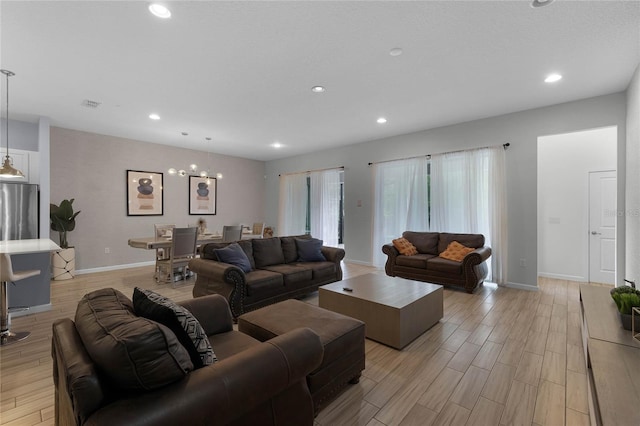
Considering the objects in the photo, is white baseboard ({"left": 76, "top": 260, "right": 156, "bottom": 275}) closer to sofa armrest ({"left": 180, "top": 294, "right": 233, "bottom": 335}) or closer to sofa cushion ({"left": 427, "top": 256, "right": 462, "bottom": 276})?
sofa armrest ({"left": 180, "top": 294, "right": 233, "bottom": 335})

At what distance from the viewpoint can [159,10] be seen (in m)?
2.19

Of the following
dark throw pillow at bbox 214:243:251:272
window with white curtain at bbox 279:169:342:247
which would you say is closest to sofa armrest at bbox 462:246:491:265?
dark throw pillow at bbox 214:243:251:272

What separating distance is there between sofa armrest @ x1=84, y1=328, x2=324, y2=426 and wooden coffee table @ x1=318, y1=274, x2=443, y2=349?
1.31 m

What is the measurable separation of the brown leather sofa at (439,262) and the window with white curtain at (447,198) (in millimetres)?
256

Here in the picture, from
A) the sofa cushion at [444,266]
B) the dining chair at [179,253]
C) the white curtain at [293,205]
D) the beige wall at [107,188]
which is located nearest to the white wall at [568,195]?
the sofa cushion at [444,266]

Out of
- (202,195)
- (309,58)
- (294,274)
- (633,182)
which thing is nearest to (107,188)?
(202,195)

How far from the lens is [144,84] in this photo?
11.5 ft

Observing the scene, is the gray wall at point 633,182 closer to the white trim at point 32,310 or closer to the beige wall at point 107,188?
the white trim at point 32,310

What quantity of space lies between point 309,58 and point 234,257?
245 centimetres

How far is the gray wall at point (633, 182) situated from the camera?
2.94m

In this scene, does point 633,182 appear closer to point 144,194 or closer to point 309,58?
point 309,58

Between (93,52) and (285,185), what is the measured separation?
5.65 metres

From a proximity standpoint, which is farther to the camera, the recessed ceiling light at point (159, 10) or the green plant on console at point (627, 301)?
the recessed ceiling light at point (159, 10)

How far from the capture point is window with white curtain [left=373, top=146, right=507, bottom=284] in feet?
15.3
